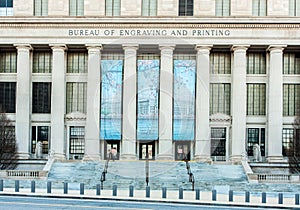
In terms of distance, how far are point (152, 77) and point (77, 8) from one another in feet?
32.5

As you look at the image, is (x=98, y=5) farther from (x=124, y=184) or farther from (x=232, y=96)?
(x=124, y=184)

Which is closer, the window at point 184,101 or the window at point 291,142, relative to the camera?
the window at point 291,142

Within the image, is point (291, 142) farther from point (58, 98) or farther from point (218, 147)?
point (58, 98)

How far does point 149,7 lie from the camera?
6041 cm

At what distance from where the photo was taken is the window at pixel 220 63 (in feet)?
201

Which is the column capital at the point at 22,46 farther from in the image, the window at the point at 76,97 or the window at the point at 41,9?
the window at the point at 76,97

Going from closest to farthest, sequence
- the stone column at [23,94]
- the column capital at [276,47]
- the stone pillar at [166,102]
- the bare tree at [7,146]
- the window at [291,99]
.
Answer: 1. the bare tree at [7,146]
2. the column capital at [276,47]
3. the stone pillar at [166,102]
4. the stone column at [23,94]
5. the window at [291,99]

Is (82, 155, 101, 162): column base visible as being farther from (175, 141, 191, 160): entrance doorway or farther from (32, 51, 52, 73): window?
(32, 51, 52, 73): window

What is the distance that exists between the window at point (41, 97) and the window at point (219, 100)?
1601 cm

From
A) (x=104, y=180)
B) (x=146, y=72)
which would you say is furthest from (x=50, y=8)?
(x=104, y=180)

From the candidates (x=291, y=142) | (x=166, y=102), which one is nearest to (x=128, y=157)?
(x=166, y=102)

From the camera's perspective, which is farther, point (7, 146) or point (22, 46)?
point (22, 46)

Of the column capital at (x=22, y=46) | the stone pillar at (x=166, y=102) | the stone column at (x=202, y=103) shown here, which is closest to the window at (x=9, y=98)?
the column capital at (x=22, y=46)

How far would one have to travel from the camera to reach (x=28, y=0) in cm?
6031
